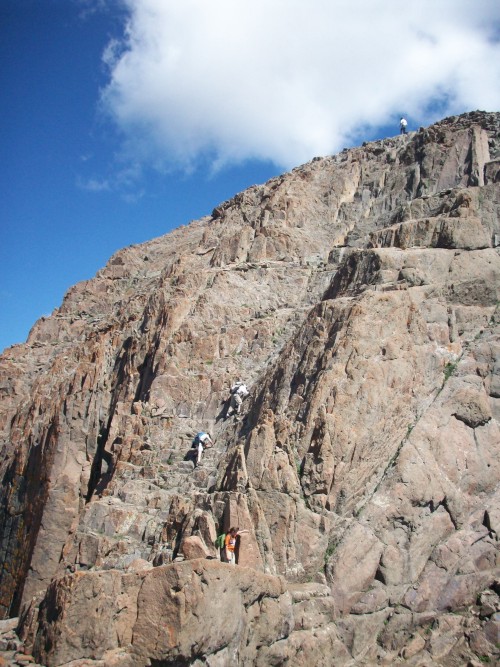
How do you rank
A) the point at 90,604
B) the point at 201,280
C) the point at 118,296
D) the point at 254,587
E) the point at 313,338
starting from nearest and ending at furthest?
the point at 90,604 → the point at 254,587 → the point at 313,338 → the point at 201,280 → the point at 118,296

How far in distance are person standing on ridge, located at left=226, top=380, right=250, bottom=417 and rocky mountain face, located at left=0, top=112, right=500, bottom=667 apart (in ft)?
1.52

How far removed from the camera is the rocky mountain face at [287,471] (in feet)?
52.0

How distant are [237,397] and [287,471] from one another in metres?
6.99

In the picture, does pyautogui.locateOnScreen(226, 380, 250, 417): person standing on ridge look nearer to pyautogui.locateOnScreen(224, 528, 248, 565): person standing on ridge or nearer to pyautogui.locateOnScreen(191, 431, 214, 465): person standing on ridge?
pyautogui.locateOnScreen(191, 431, 214, 465): person standing on ridge

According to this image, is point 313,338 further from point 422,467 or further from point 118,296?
point 118,296

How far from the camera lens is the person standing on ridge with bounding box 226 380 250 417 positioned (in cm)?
2722

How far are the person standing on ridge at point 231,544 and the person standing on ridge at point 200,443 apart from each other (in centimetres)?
665

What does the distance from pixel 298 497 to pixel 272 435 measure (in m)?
2.25

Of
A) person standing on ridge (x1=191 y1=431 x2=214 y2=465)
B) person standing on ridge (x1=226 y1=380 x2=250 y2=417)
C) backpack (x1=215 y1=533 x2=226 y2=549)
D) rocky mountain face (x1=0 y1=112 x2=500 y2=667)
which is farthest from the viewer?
person standing on ridge (x1=226 y1=380 x2=250 y2=417)

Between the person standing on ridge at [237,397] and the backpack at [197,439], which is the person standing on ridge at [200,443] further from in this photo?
the person standing on ridge at [237,397]

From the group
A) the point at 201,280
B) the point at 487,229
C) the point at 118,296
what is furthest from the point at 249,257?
the point at 118,296

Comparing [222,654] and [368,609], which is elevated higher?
[368,609]

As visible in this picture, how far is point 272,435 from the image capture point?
70.7ft

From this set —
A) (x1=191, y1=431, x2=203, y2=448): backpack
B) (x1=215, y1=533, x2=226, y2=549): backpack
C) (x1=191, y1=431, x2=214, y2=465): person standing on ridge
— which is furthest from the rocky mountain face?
(x1=191, y1=431, x2=203, y2=448): backpack
